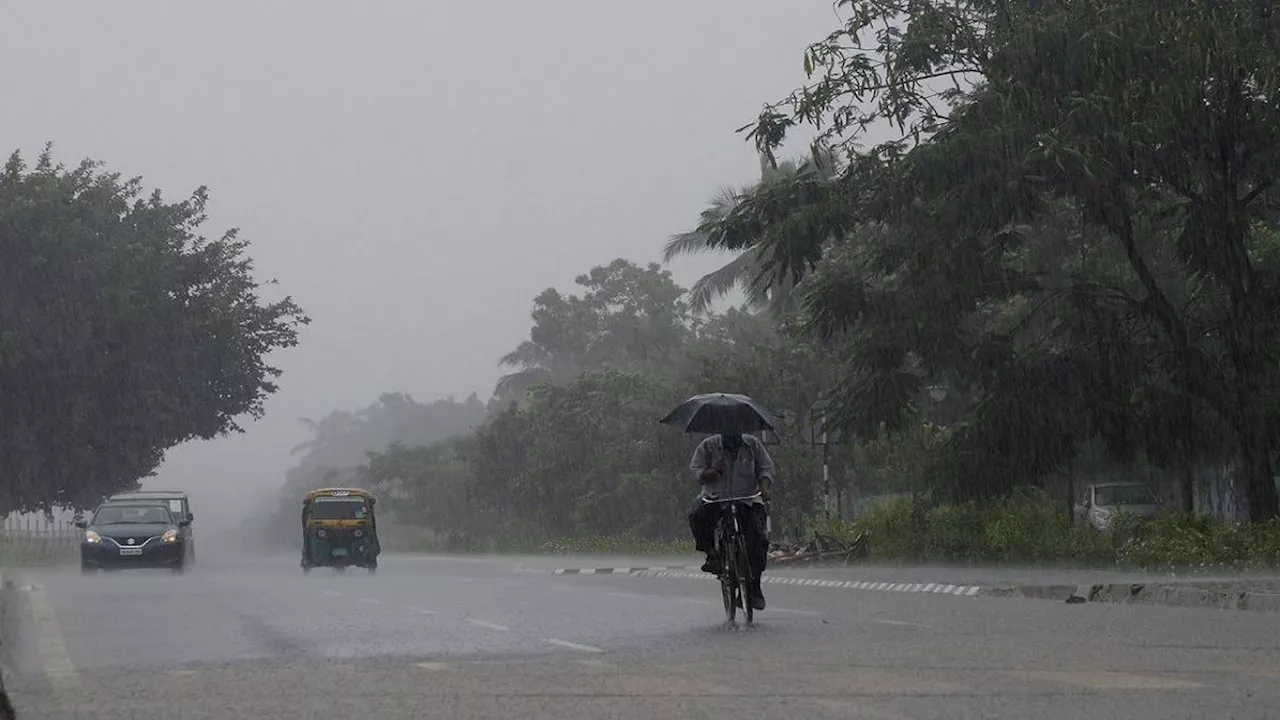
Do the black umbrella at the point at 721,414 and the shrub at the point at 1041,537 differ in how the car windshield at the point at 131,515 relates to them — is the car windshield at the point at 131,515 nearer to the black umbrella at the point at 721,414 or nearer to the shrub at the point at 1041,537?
the shrub at the point at 1041,537

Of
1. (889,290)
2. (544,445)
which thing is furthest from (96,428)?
(889,290)

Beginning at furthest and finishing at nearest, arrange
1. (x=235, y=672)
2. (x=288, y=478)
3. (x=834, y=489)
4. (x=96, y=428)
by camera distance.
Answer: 1. (x=288, y=478)
2. (x=96, y=428)
3. (x=834, y=489)
4. (x=235, y=672)

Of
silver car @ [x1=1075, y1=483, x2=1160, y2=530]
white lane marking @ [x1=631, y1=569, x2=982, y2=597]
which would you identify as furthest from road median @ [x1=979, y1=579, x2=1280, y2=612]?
silver car @ [x1=1075, y1=483, x2=1160, y2=530]

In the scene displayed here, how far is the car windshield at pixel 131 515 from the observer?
39.5 m

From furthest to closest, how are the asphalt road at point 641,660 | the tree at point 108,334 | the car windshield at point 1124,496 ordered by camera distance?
the tree at point 108,334, the car windshield at point 1124,496, the asphalt road at point 641,660

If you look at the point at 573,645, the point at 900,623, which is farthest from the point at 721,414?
the point at 573,645

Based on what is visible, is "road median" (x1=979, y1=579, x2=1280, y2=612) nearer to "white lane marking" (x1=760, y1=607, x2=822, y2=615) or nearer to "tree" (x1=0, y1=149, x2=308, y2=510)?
"white lane marking" (x1=760, y1=607, x2=822, y2=615)

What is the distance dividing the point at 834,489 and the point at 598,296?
42370mm

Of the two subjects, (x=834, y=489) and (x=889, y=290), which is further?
(x=834, y=489)

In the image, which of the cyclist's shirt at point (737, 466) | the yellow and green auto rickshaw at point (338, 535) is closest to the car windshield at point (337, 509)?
the yellow and green auto rickshaw at point (338, 535)

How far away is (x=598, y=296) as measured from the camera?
305 feet

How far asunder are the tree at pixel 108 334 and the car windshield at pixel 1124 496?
2649 centimetres

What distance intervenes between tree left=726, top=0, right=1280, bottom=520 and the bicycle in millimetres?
11185

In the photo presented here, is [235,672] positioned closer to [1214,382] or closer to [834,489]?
[1214,382]
